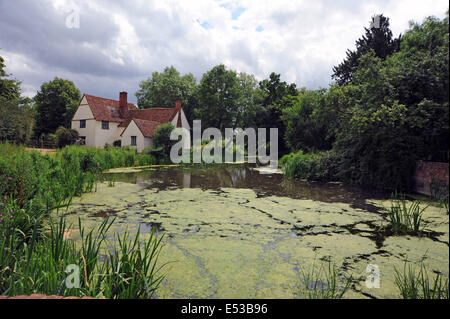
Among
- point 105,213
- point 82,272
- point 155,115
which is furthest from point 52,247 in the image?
point 155,115

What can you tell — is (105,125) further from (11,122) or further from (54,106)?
(11,122)

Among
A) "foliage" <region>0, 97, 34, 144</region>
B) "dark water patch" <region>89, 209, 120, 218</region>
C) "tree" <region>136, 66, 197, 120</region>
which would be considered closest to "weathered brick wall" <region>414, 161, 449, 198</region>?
"dark water patch" <region>89, 209, 120, 218</region>

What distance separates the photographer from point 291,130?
17.8 meters

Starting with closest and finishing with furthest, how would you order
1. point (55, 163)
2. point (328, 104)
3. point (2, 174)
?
point (2, 174) < point (55, 163) < point (328, 104)

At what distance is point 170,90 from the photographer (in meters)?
32.2

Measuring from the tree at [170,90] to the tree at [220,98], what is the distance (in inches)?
198

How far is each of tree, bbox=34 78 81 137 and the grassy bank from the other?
58.3ft

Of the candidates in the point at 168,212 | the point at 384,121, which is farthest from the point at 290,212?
the point at 384,121

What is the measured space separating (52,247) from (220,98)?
26.0 meters

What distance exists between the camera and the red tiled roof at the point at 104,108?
2069 cm

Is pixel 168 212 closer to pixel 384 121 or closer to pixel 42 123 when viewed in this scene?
pixel 384 121
